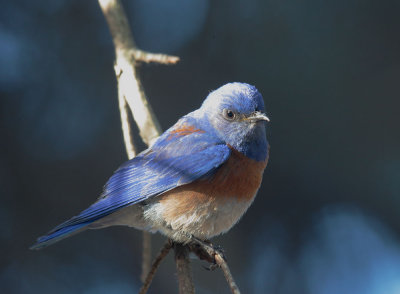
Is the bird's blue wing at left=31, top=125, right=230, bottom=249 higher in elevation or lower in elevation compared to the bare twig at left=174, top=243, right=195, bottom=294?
higher

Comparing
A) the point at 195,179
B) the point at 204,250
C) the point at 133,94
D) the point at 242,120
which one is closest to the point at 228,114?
the point at 242,120

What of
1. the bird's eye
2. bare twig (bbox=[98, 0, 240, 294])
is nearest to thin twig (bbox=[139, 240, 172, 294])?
bare twig (bbox=[98, 0, 240, 294])

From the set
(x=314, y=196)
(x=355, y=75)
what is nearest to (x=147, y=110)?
(x=314, y=196)

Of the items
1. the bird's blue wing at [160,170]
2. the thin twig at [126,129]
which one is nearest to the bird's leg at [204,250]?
the bird's blue wing at [160,170]

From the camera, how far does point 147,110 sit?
3887 mm

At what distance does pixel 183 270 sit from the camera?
10.3ft

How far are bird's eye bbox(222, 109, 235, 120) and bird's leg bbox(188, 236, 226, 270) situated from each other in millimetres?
852

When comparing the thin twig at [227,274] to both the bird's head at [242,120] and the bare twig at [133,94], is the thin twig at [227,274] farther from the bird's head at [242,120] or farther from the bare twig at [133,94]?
the bird's head at [242,120]

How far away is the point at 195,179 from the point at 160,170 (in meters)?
0.28

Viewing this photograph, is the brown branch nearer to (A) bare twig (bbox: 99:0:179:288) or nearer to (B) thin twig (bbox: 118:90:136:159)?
(A) bare twig (bbox: 99:0:179:288)

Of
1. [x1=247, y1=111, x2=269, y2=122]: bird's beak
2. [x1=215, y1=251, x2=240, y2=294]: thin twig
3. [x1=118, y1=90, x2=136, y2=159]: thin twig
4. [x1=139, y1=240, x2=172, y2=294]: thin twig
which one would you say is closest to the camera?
[x1=215, y1=251, x2=240, y2=294]: thin twig

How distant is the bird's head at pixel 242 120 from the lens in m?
3.68

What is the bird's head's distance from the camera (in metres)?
3.68

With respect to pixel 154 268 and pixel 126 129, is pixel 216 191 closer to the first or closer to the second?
pixel 154 268
